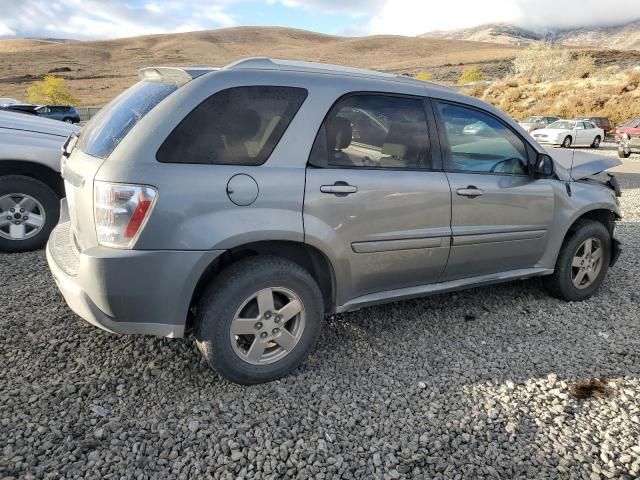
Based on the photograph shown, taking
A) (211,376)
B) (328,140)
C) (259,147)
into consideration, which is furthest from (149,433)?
(328,140)

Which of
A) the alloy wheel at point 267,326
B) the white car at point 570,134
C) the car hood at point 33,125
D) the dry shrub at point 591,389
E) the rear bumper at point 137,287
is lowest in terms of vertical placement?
the white car at point 570,134

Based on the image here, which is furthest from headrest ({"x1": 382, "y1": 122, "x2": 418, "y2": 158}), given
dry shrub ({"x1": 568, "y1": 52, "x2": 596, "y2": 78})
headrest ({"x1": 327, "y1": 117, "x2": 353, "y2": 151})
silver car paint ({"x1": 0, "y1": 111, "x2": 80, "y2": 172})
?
dry shrub ({"x1": 568, "y1": 52, "x2": 596, "y2": 78})

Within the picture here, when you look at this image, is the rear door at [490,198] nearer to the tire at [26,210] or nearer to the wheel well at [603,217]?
the wheel well at [603,217]

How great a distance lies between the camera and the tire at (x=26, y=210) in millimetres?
4770

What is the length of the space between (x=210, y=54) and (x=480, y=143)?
13303 cm

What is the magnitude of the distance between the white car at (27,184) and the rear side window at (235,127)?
3059mm

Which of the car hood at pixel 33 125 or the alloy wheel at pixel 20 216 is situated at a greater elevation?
the car hood at pixel 33 125

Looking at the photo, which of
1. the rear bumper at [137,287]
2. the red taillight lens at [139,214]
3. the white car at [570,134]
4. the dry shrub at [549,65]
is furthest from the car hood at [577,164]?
the dry shrub at [549,65]

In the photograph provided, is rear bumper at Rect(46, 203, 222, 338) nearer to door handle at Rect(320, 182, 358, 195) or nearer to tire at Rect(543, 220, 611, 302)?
door handle at Rect(320, 182, 358, 195)

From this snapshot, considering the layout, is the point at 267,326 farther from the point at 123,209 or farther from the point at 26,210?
the point at 26,210

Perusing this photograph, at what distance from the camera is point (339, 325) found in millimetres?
3693

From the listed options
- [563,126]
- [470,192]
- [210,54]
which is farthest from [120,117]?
[210,54]

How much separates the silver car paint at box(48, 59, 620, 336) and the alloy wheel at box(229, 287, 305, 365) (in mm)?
289

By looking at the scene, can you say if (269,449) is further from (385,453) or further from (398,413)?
(398,413)
